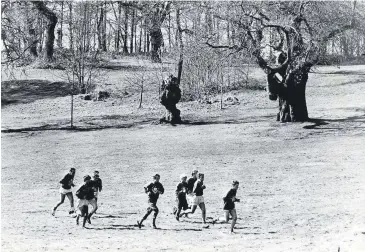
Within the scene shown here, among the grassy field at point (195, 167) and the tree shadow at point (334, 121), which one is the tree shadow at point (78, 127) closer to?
the grassy field at point (195, 167)

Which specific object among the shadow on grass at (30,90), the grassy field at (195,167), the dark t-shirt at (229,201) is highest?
the shadow on grass at (30,90)

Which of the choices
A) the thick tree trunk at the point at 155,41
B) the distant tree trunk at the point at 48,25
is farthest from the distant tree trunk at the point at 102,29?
the thick tree trunk at the point at 155,41

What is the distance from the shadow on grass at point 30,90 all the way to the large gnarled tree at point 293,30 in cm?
1798

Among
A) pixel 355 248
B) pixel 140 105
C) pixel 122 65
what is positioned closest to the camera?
→ pixel 355 248

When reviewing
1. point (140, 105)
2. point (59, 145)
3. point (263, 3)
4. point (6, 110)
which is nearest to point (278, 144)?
point (263, 3)

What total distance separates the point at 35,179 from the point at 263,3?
13.8 metres

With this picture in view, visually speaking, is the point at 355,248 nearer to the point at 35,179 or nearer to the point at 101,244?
the point at 101,244

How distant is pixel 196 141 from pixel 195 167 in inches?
212

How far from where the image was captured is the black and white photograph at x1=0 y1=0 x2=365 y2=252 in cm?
1373

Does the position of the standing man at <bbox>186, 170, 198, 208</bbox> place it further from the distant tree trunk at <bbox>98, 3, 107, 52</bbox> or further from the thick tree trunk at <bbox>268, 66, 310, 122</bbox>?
the distant tree trunk at <bbox>98, 3, 107, 52</bbox>

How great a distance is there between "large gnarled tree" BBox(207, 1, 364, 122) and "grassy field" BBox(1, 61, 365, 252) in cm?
207

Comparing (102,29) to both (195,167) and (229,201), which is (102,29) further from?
(229,201)

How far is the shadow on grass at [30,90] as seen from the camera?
42.3 metres

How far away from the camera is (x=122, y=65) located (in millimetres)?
53375
